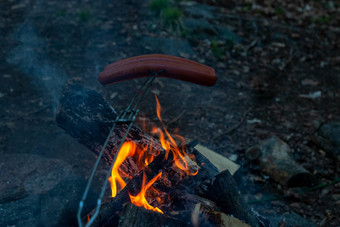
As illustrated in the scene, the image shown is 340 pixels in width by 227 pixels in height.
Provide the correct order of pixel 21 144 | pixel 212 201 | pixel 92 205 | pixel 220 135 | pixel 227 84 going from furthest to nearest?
pixel 227 84
pixel 220 135
pixel 21 144
pixel 92 205
pixel 212 201

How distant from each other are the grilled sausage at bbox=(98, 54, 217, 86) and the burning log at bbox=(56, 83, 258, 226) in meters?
0.47

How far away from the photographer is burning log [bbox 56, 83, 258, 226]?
278 cm

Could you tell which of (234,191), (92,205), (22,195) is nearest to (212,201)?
(234,191)

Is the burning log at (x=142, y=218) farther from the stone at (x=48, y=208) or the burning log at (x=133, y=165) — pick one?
the stone at (x=48, y=208)

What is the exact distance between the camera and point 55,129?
4.76 meters

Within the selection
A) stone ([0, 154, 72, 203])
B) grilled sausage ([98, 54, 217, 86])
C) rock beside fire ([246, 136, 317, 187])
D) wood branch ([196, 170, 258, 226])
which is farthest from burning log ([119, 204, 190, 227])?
rock beside fire ([246, 136, 317, 187])

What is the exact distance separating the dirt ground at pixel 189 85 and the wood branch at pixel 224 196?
984mm

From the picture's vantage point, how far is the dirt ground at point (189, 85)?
398cm

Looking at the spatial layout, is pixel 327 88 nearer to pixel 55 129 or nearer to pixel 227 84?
pixel 227 84

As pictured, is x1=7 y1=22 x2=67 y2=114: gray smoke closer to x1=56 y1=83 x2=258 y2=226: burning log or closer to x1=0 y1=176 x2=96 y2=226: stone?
x1=0 y1=176 x2=96 y2=226: stone

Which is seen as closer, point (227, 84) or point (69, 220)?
point (69, 220)

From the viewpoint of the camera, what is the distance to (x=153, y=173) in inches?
112

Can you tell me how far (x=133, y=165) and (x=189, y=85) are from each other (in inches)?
125

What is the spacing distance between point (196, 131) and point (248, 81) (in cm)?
187
